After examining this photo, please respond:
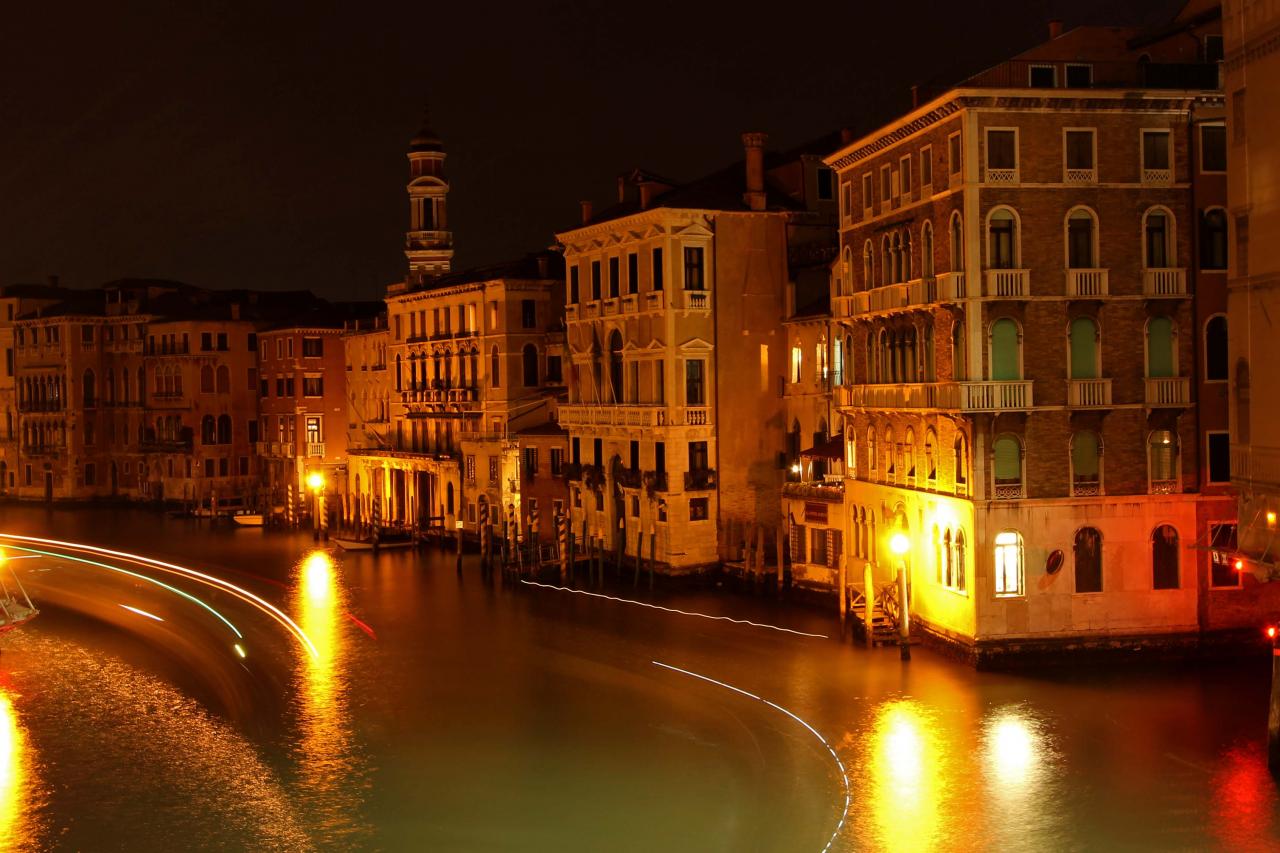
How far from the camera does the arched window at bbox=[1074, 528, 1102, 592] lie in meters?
25.7

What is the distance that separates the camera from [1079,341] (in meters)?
26.0

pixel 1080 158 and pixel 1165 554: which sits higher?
pixel 1080 158

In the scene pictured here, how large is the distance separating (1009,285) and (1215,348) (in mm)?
4089

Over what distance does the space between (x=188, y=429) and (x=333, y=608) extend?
34510mm

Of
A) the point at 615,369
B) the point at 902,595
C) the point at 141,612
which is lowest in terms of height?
the point at 141,612

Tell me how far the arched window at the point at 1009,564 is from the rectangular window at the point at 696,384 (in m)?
14.3

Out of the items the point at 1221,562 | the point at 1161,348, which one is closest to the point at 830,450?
the point at 1161,348

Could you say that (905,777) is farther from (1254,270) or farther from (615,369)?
(615,369)

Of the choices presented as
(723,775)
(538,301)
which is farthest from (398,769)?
(538,301)

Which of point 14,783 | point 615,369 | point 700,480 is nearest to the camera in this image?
point 14,783

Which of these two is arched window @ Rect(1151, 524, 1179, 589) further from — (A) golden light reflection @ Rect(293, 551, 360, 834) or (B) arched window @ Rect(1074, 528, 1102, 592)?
(A) golden light reflection @ Rect(293, 551, 360, 834)

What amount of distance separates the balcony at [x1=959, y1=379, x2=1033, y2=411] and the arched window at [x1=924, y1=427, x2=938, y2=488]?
6.90ft

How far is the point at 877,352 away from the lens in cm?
3044

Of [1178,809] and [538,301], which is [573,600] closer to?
[538,301]
